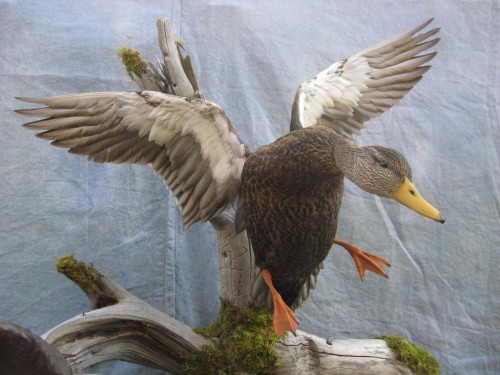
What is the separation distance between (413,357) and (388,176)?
0.65 m

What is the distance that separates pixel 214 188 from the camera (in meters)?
1.67

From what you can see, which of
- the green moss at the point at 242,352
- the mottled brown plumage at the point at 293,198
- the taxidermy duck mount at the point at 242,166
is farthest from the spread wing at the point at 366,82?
the green moss at the point at 242,352

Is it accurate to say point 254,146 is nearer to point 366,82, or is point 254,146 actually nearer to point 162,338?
point 366,82

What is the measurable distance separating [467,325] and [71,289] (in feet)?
5.37

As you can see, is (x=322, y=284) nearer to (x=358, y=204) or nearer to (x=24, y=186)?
(x=358, y=204)

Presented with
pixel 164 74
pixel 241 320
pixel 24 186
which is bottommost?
pixel 241 320

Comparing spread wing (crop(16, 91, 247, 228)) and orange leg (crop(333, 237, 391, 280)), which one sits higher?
spread wing (crop(16, 91, 247, 228))

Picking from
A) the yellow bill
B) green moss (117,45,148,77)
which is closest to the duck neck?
the yellow bill

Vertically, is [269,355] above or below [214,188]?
below

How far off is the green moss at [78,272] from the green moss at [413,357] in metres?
0.95

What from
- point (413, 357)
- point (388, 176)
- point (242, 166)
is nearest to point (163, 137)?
point (242, 166)

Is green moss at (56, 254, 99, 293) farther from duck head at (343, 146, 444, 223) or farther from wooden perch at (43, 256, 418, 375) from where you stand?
duck head at (343, 146, 444, 223)

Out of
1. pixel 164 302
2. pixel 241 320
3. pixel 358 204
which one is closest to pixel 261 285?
pixel 241 320

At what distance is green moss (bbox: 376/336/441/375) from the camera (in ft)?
5.40
